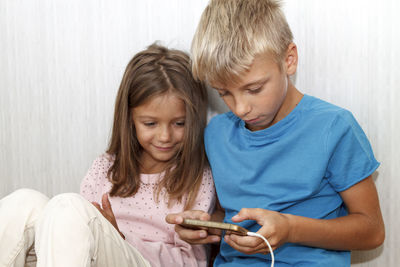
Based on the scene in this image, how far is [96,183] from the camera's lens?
1320 mm

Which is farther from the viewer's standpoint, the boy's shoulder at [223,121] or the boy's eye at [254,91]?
the boy's shoulder at [223,121]

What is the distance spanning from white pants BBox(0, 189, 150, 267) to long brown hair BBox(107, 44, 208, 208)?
0.87 ft

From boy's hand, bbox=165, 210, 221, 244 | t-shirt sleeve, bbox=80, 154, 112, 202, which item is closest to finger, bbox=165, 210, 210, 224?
boy's hand, bbox=165, 210, 221, 244

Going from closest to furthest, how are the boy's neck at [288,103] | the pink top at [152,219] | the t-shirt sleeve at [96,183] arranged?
the boy's neck at [288,103], the pink top at [152,219], the t-shirt sleeve at [96,183]

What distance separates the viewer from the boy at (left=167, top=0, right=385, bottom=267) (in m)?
0.97

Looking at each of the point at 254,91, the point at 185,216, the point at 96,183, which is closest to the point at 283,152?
the point at 254,91

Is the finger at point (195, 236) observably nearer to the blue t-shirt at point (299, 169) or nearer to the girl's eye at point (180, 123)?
the blue t-shirt at point (299, 169)

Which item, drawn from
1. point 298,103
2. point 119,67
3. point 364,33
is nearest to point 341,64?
point 364,33

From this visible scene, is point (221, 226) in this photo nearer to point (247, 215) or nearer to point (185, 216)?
point (247, 215)

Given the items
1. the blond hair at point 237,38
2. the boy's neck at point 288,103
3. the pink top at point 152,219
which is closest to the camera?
the blond hair at point 237,38

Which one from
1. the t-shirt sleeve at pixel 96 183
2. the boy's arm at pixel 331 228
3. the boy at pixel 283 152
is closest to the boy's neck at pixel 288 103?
the boy at pixel 283 152

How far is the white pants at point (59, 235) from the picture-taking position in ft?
2.78

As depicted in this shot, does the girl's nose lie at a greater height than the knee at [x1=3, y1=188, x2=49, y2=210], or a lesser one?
greater

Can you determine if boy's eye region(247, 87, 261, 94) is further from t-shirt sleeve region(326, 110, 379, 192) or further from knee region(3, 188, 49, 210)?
knee region(3, 188, 49, 210)
